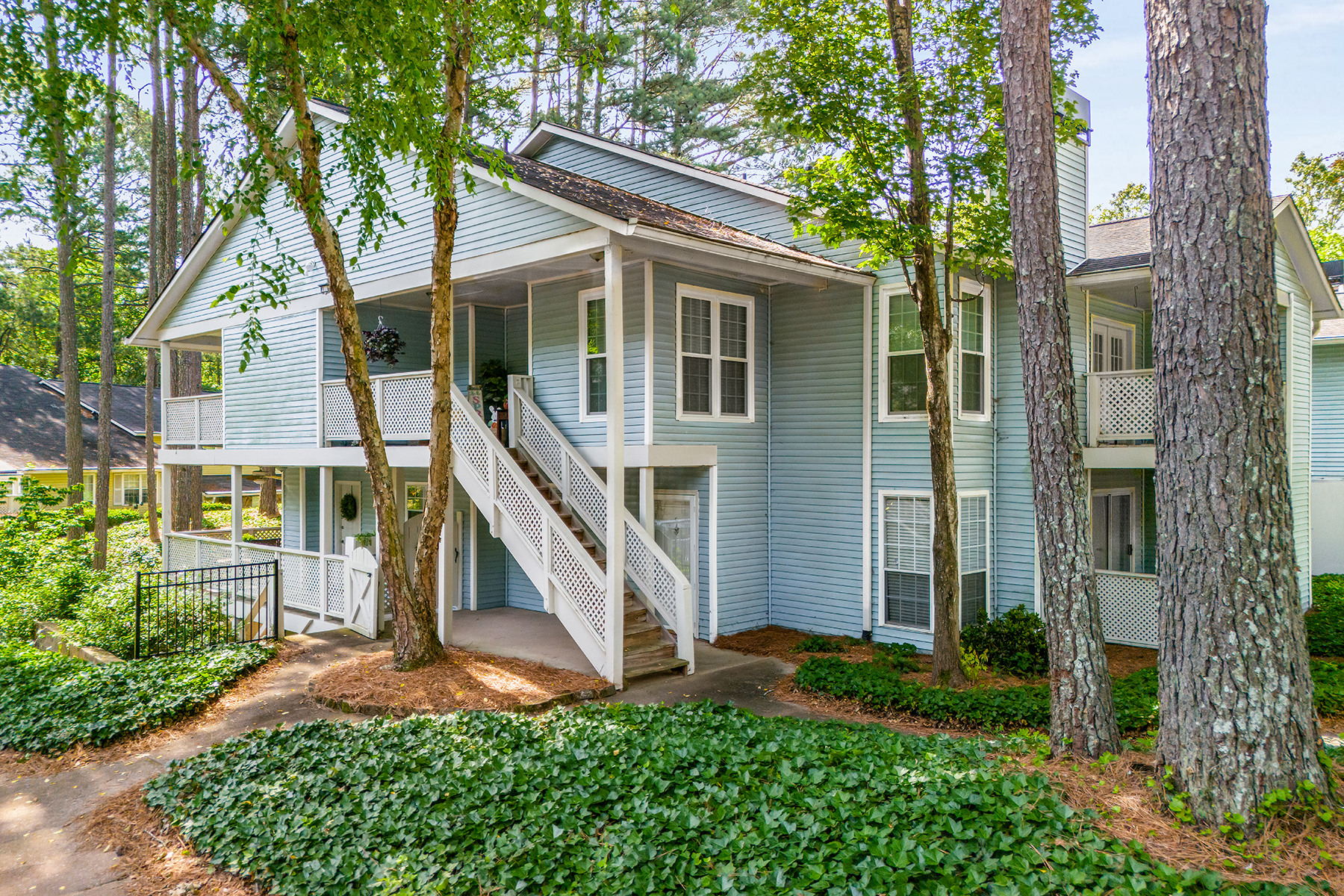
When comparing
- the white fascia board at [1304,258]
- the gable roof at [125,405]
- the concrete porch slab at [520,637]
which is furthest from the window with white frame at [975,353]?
the gable roof at [125,405]

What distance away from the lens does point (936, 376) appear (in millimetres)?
9273

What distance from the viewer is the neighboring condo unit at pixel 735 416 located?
1078cm

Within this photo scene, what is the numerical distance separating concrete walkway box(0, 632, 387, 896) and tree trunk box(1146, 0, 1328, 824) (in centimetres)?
640

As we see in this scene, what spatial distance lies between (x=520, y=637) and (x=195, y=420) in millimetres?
9423

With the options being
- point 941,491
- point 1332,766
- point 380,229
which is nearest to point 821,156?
point 941,491

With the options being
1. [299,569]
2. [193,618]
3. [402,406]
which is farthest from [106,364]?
[402,406]

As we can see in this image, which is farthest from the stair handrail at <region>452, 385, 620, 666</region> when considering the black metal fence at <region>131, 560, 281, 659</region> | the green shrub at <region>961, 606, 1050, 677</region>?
the green shrub at <region>961, 606, 1050, 677</region>

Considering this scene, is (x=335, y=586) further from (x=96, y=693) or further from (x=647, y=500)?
(x=647, y=500)

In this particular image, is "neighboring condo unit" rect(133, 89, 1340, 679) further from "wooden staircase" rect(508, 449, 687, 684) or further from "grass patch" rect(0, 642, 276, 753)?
"grass patch" rect(0, 642, 276, 753)

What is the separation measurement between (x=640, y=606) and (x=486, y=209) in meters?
5.79

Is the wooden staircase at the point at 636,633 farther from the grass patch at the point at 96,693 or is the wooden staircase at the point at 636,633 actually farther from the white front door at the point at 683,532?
the grass patch at the point at 96,693

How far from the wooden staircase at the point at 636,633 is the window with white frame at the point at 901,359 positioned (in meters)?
4.53

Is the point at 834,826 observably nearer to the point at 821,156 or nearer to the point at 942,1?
the point at 821,156

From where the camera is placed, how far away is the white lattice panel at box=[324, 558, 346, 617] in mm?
13281
